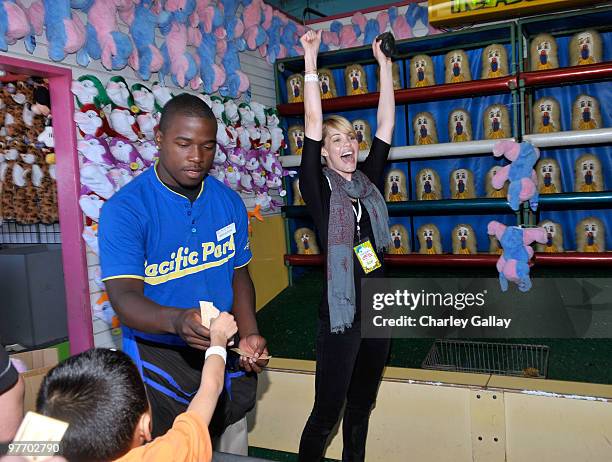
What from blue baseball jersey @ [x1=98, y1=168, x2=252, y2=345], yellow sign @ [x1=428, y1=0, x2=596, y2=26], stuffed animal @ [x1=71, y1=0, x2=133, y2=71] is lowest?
blue baseball jersey @ [x1=98, y1=168, x2=252, y2=345]

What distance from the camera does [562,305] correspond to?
3.90 metres

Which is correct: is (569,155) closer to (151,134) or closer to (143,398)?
(151,134)

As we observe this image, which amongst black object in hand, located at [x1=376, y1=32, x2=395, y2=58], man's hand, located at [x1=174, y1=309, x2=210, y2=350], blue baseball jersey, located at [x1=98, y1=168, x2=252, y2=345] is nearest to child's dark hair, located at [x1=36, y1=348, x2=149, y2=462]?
man's hand, located at [x1=174, y1=309, x2=210, y2=350]

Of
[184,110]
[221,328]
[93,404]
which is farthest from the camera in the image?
[184,110]

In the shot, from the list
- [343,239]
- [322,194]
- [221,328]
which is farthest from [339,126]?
[221,328]

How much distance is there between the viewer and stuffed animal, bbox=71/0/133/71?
Answer: 124 inches

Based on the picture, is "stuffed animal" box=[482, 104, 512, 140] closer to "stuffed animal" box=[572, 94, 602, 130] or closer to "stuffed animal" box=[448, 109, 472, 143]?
"stuffed animal" box=[448, 109, 472, 143]

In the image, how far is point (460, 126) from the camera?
4.70m

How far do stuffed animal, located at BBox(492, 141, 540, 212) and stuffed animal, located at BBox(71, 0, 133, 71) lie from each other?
279 cm

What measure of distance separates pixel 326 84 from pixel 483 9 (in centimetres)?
147

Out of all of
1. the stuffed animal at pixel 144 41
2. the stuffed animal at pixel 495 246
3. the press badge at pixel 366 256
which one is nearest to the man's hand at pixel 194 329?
the press badge at pixel 366 256

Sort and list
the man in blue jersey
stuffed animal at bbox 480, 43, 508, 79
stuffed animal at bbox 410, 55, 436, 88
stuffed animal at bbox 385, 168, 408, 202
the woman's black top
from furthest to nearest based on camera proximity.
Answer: stuffed animal at bbox 385, 168, 408, 202 < stuffed animal at bbox 410, 55, 436, 88 < stuffed animal at bbox 480, 43, 508, 79 < the woman's black top < the man in blue jersey

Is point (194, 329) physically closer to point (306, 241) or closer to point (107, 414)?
point (107, 414)

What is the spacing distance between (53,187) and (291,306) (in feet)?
6.77
